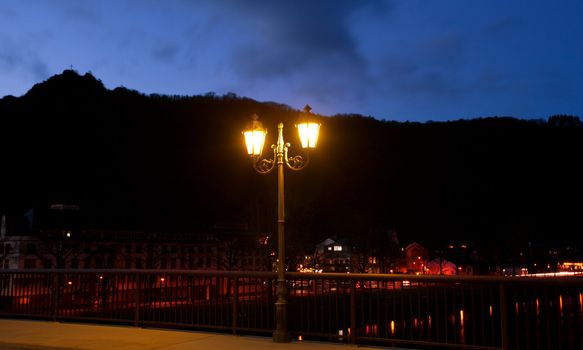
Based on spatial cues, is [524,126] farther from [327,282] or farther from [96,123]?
[327,282]

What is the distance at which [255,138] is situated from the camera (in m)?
11.4

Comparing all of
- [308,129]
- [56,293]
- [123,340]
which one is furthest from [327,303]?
[56,293]

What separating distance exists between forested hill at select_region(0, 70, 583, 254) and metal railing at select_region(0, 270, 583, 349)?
10757cm

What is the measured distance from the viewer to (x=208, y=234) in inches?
4183

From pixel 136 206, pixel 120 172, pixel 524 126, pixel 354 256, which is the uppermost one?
pixel 524 126

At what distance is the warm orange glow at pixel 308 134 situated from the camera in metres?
11.1

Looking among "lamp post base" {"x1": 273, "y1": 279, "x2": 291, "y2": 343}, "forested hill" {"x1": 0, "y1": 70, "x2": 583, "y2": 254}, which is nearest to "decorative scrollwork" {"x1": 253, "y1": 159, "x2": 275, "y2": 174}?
"lamp post base" {"x1": 273, "y1": 279, "x2": 291, "y2": 343}

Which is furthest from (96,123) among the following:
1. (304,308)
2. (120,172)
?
(304,308)

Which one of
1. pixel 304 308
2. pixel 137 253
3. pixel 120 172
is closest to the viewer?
pixel 304 308

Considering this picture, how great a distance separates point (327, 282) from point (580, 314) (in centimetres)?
418

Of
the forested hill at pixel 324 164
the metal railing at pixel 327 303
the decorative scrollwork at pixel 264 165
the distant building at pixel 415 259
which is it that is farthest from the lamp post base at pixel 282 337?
the distant building at pixel 415 259

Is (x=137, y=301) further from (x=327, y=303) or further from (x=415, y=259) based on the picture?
(x=415, y=259)

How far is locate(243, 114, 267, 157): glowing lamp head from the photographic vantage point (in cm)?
1141

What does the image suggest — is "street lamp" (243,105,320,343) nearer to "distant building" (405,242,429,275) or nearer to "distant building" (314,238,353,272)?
"distant building" (314,238,353,272)
